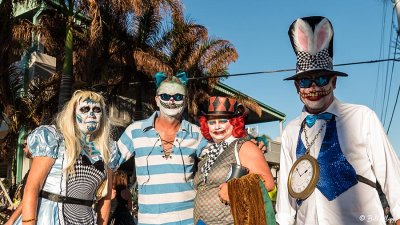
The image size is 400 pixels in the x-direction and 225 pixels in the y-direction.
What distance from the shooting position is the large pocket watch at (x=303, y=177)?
290 cm

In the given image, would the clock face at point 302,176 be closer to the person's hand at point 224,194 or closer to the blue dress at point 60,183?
the person's hand at point 224,194

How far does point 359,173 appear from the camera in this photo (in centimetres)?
284

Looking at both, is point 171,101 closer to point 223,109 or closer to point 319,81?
point 223,109

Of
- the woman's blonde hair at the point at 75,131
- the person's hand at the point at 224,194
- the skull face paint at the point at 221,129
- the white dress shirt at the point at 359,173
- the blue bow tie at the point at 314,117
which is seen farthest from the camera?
the skull face paint at the point at 221,129

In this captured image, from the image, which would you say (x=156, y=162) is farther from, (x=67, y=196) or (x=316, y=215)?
(x=316, y=215)

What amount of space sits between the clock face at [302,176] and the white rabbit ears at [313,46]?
577 mm

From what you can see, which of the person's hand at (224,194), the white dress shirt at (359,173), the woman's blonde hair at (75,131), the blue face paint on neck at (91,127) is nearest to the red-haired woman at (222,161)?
the person's hand at (224,194)

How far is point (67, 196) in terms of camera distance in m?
3.40

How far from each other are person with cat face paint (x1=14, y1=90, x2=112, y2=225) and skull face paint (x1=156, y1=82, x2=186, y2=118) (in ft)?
1.77

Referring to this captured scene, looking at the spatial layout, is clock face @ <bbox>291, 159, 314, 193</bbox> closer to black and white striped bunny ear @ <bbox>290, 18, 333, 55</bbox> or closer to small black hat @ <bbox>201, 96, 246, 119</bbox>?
black and white striped bunny ear @ <bbox>290, 18, 333, 55</bbox>

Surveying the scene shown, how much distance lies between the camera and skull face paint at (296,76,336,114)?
10.2 feet

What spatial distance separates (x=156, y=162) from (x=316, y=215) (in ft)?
5.05

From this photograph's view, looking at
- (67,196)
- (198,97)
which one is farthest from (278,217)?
(198,97)

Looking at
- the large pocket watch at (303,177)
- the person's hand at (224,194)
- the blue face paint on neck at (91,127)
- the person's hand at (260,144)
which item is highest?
the blue face paint on neck at (91,127)
